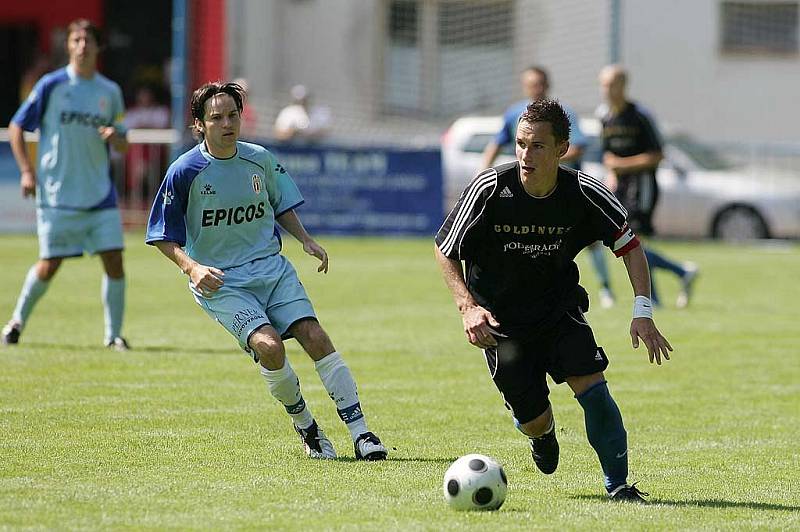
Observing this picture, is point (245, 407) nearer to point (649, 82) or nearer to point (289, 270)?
point (289, 270)

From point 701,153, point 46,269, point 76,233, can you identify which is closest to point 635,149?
point 76,233

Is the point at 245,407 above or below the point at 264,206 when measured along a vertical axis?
below

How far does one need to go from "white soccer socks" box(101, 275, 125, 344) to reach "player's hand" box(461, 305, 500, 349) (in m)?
5.46

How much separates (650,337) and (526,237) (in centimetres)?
68

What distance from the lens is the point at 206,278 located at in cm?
691

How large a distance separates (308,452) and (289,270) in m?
0.92

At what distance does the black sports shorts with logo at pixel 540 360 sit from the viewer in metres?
6.28

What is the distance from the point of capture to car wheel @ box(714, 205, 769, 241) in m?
22.8

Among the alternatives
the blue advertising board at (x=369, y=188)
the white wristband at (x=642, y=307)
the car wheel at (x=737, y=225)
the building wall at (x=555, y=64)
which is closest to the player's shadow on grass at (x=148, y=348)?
the white wristband at (x=642, y=307)

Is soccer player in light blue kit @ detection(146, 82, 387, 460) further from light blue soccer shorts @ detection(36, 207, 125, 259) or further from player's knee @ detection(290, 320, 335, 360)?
light blue soccer shorts @ detection(36, 207, 125, 259)

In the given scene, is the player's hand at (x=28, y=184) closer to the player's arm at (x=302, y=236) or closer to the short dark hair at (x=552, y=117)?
the player's arm at (x=302, y=236)

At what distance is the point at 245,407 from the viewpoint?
8.77m

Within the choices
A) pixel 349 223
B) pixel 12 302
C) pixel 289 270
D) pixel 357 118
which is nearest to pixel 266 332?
pixel 289 270

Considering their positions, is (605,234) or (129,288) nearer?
(605,234)
